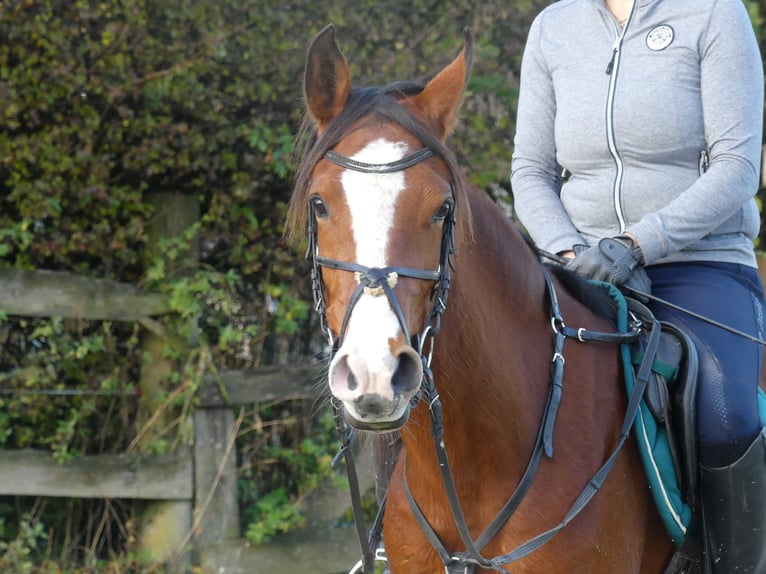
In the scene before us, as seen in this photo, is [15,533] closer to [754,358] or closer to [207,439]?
[207,439]

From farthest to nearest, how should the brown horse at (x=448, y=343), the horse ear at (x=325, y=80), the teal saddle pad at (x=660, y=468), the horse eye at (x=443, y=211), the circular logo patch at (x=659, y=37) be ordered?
the circular logo patch at (x=659, y=37)
the teal saddle pad at (x=660, y=468)
the horse ear at (x=325, y=80)
the horse eye at (x=443, y=211)
the brown horse at (x=448, y=343)

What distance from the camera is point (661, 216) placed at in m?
3.00

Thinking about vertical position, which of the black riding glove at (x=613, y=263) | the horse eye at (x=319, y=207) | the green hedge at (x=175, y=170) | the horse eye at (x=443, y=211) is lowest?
the horse eye at (x=443, y=211)

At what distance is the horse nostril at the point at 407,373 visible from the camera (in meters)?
2.15

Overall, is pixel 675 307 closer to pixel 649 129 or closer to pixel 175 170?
pixel 649 129

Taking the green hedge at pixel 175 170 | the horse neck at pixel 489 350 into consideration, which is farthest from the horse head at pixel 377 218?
the green hedge at pixel 175 170

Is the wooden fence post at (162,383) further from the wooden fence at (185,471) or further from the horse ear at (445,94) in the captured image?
the horse ear at (445,94)

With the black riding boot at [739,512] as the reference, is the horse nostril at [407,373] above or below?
above

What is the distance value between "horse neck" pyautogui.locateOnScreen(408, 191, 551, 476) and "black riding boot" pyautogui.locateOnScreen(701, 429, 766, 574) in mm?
612

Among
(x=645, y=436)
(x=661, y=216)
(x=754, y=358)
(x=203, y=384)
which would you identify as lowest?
(x=645, y=436)

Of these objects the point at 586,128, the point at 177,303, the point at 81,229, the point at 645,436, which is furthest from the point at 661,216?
the point at 81,229

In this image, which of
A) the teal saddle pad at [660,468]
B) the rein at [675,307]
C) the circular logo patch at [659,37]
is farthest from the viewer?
the circular logo patch at [659,37]

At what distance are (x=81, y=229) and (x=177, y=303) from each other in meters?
0.71

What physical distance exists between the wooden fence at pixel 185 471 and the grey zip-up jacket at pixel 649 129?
301 cm
